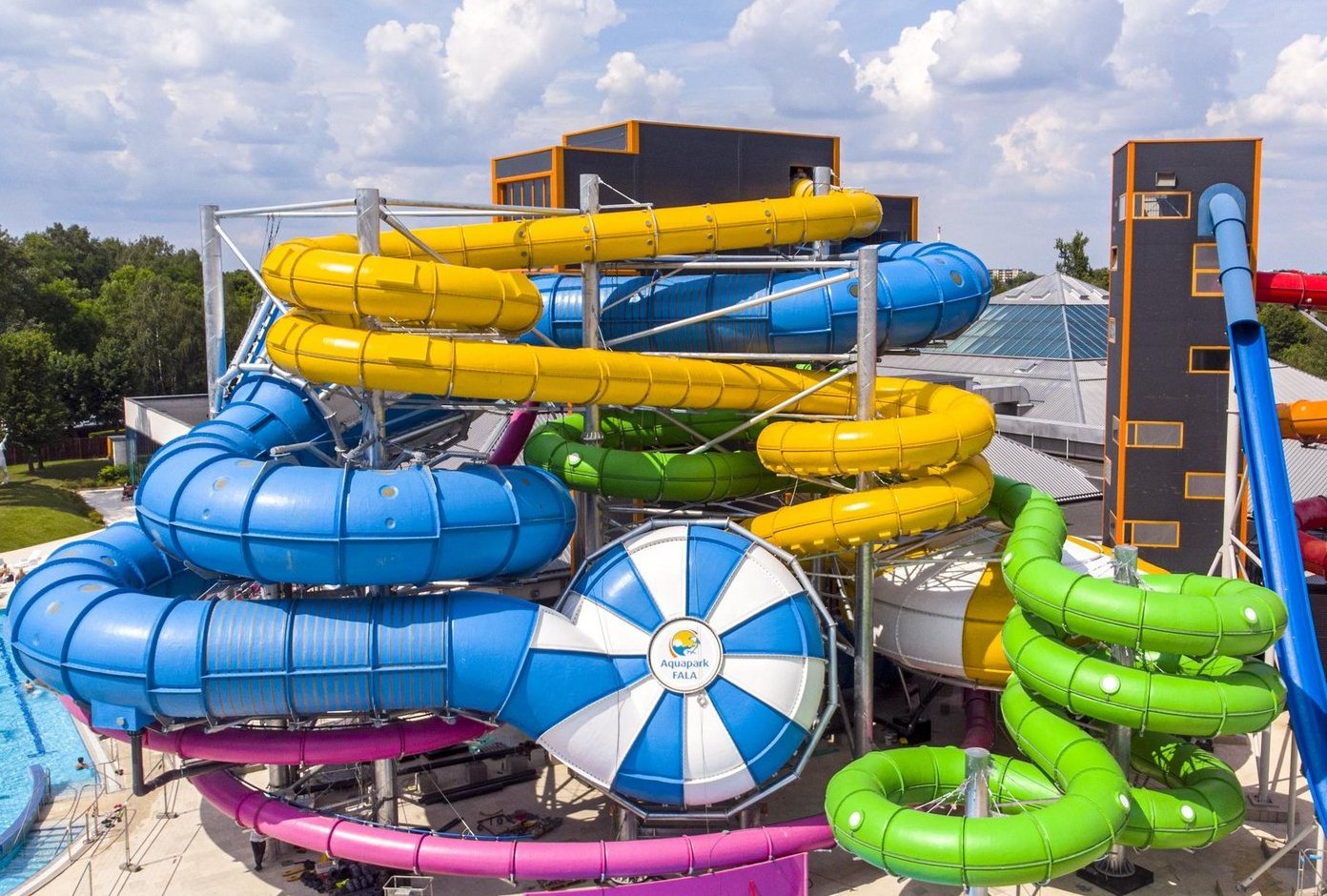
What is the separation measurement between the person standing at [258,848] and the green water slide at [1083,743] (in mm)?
9740

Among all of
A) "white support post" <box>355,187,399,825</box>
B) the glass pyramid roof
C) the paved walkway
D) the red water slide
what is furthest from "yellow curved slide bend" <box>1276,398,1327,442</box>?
the paved walkway

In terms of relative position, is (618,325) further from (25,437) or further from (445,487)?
(25,437)

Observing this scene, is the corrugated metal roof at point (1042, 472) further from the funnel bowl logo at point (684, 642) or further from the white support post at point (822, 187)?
the funnel bowl logo at point (684, 642)

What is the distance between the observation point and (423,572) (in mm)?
16812

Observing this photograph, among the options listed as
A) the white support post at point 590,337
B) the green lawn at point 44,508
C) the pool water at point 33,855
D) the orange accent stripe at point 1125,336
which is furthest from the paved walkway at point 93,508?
the orange accent stripe at point 1125,336

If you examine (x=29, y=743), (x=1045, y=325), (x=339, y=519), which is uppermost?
(x=1045, y=325)

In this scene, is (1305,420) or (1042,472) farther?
(1042,472)

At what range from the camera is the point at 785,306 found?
21.6 metres

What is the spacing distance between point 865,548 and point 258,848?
11666mm

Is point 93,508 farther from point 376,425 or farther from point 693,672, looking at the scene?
point 693,672

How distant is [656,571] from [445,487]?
3.68 metres

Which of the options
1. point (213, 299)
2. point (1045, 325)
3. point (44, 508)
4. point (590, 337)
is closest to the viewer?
point (590, 337)

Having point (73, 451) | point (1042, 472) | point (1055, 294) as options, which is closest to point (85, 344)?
point (73, 451)

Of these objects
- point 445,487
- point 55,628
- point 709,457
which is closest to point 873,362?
point 709,457
